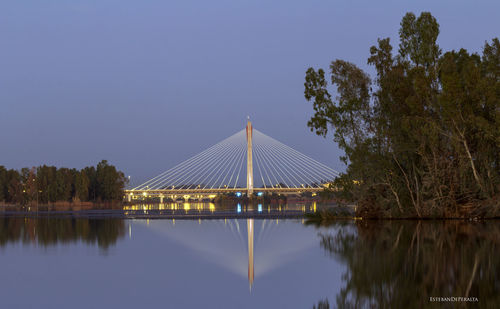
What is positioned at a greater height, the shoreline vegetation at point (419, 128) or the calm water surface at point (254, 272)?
the shoreline vegetation at point (419, 128)

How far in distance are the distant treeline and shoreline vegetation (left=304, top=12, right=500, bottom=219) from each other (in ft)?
178

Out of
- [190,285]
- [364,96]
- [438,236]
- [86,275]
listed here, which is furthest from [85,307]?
[364,96]

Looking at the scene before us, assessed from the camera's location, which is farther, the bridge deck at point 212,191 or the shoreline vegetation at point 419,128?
the bridge deck at point 212,191

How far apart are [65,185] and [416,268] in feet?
238

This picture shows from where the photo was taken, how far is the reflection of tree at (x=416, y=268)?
879 cm

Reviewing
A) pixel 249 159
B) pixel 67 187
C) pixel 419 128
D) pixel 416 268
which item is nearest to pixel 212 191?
pixel 249 159

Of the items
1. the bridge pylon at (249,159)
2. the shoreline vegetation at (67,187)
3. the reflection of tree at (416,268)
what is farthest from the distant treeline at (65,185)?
the reflection of tree at (416,268)

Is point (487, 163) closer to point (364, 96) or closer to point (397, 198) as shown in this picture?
point (397, 198)

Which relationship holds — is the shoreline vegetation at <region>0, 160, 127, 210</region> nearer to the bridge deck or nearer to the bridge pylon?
the bridge deck

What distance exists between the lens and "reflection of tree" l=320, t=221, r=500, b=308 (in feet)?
28.8

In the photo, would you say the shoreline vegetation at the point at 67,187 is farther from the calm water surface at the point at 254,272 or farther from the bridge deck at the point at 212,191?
the calm water surface at the point at 254,272

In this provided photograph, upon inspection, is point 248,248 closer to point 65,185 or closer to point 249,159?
point 249,159

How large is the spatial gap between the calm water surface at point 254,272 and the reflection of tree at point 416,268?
0.06 feet

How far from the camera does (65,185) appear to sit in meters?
78.8
